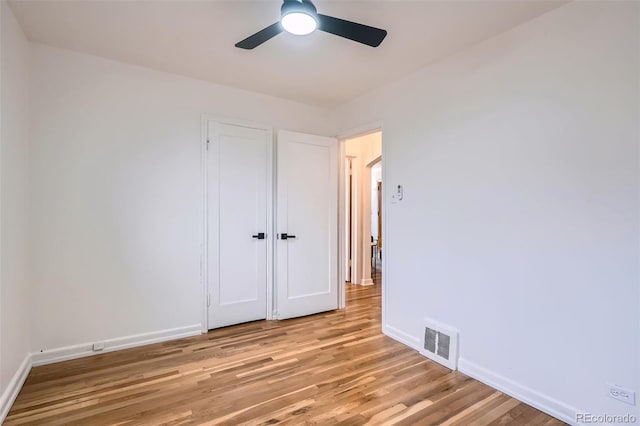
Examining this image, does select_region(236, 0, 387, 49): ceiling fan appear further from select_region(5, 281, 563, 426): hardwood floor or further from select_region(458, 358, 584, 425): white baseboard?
select_region(458, 358, 584, 425): white baseboard

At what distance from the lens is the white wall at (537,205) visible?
71.3 inches

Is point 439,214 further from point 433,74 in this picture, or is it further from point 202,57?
point 202,57

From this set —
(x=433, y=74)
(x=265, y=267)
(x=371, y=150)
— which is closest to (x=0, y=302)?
(x=265, y=267)

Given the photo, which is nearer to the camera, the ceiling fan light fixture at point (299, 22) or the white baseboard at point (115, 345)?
the ceiling fan light fixture at point (299, 22)

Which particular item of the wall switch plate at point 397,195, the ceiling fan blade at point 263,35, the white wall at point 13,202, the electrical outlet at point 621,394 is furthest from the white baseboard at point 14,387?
the electrical outlet at point 621,394

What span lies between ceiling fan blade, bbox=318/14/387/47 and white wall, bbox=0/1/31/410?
2.01m

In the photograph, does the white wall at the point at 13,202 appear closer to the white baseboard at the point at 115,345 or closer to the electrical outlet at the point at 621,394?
the white baseboard at the point at 115,345

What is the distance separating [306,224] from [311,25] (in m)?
2.40

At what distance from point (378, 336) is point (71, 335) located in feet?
9.12

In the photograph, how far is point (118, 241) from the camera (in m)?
2.90

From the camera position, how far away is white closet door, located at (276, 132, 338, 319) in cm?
376

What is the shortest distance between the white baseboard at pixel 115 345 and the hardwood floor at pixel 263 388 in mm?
72

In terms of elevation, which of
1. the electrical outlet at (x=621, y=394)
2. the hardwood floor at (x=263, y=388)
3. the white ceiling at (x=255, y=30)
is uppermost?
the white ceiling at (x=255, y=30)

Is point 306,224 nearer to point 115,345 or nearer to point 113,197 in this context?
point 113,197
